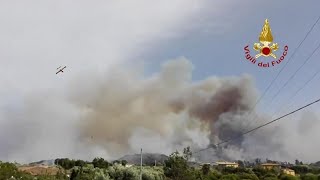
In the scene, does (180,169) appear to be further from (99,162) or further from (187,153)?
(99,162)

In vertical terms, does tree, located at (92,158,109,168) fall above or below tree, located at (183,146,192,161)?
above

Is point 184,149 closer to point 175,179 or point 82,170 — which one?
point 175,179

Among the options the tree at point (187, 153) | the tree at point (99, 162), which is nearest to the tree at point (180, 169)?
the tree at point (187, 153)

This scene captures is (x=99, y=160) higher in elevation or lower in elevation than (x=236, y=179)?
higher

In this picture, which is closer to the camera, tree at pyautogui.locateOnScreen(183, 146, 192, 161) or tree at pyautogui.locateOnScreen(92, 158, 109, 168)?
tree at pyautogui.locateOnScreen(183, 146, 192, 161)

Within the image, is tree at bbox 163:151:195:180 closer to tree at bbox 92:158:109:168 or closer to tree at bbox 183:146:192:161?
tree at bbox 183:146:192:161

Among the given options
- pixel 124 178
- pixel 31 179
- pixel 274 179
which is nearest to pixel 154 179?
pixel 124 178

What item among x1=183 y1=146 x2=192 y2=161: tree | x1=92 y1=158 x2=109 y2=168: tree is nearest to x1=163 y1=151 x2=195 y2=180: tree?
x1=183 y1=146 x2=192 y2=161: tree

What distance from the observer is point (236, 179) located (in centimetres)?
15238

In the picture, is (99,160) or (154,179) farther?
(99,160)

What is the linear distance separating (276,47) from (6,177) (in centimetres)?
9318

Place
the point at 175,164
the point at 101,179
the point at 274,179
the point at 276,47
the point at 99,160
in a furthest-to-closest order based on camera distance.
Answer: the point at 99,160 → the point at 274,179 → the point at 101,179 → the point at 175,164 → the point at 276,47

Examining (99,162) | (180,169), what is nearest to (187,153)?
(180,169)

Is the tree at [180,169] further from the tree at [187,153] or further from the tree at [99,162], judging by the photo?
the tree at [99,162]
